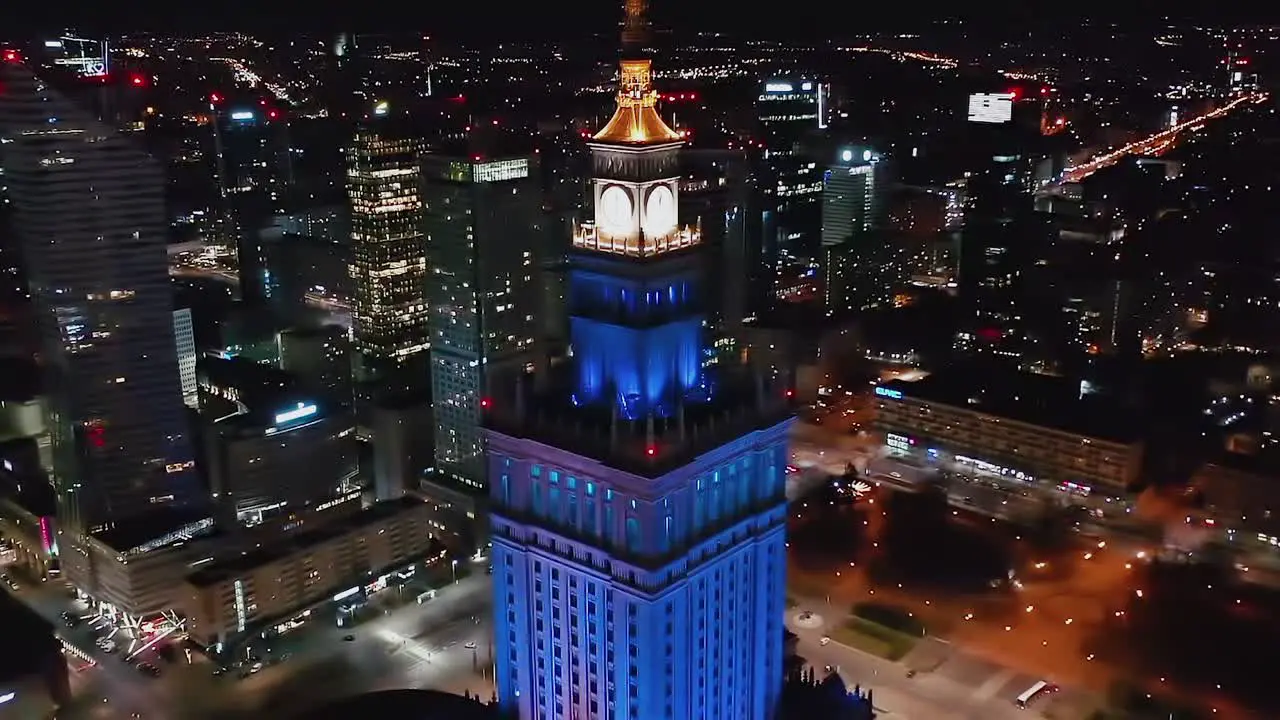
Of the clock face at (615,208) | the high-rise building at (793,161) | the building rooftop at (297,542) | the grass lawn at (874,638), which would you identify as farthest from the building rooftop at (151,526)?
the high-rise building at (793,161)

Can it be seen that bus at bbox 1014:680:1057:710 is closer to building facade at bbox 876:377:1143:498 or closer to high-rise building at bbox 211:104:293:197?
building facade at bbox 876:377:1143:498

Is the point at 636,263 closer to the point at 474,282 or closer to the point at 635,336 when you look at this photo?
the point at 635,336

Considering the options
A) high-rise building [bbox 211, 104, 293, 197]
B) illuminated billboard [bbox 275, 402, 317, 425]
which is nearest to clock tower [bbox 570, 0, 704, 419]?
illuminated billboard [bbox 275, 402, 317, 425]

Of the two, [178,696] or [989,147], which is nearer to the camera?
[178,696]

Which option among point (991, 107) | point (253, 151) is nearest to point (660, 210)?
point (253, 151)

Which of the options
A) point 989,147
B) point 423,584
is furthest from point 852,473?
point 989,147

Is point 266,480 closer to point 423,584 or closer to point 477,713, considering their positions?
point 423,584
